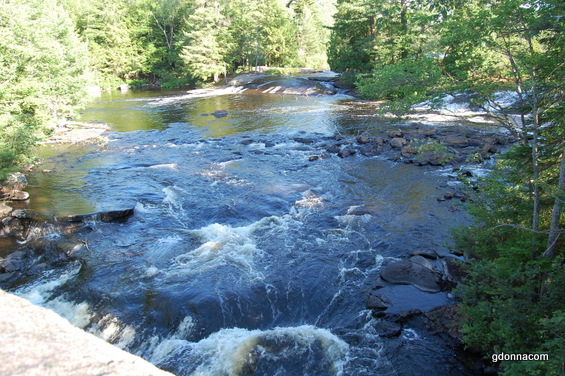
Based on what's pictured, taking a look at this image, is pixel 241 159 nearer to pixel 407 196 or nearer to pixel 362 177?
pixel 362 177

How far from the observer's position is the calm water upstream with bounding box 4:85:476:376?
20.9ft

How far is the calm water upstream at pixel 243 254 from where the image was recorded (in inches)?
251

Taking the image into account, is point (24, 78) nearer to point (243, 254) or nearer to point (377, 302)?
point (243, 254)

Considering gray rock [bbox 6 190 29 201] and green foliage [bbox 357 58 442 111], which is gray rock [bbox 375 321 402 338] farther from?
gray rock [bbox 6 190 29 201]

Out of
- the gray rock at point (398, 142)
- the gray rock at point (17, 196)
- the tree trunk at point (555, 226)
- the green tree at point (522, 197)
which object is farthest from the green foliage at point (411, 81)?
the gray rock at point (17, 196)

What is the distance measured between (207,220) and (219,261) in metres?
2.57

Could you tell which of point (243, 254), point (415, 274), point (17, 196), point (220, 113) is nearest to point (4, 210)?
point (17, 196)

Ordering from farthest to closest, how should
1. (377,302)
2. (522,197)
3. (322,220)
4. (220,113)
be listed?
1. (220,113)
2. (322,220)
3. (377,302)
4. (522,197)

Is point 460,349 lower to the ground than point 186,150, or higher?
lower

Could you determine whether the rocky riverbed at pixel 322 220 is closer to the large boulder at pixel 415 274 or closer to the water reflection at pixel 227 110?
the large boulder at pixel 415 274

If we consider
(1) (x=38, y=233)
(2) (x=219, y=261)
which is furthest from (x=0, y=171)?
(2) (x=219, y=261)

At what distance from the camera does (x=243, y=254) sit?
30.8 ft

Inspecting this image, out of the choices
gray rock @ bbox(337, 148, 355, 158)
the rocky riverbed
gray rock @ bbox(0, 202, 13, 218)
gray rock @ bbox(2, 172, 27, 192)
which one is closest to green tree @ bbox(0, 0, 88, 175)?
gray rock @ bbox(2, 172, 27, 192)

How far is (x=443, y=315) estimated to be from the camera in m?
6.77
